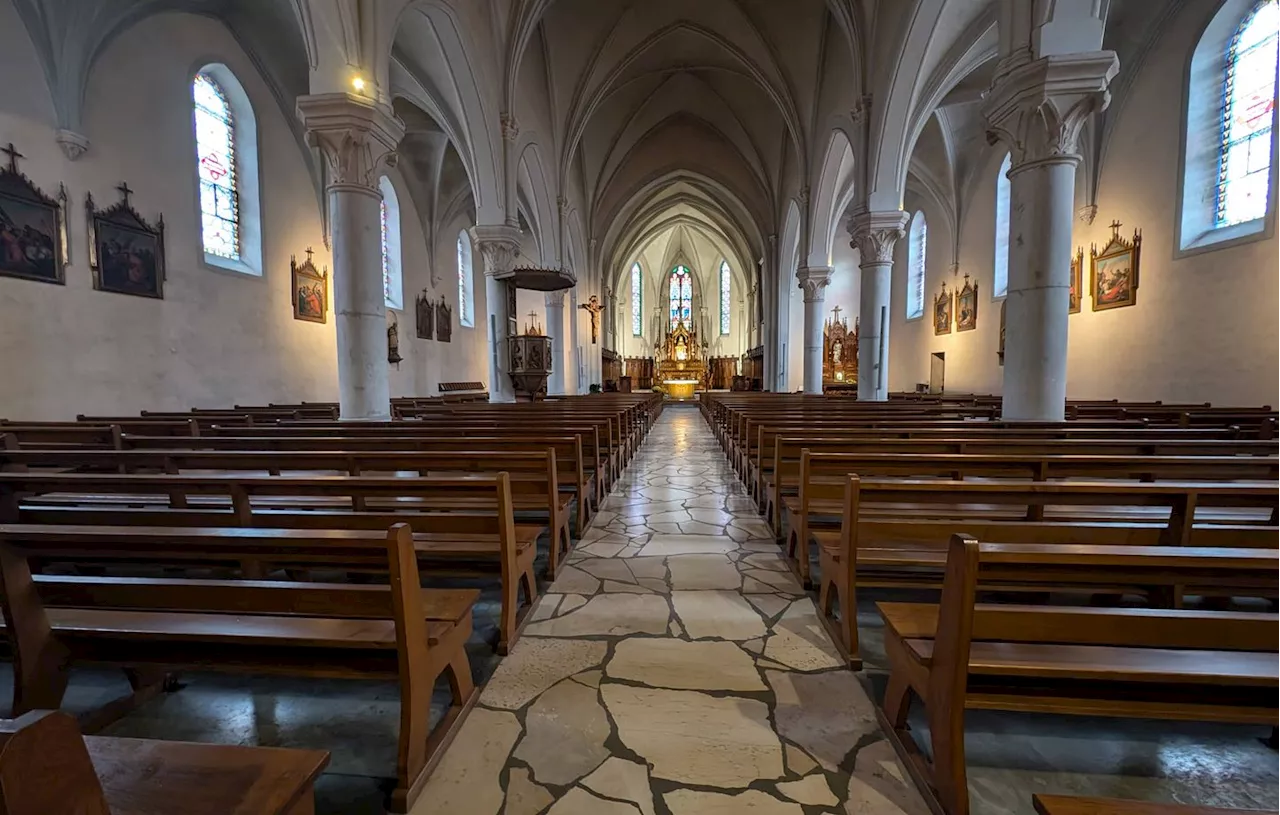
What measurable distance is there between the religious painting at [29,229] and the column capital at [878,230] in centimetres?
1356

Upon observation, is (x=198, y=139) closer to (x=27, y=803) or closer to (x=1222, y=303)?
(x=27, y=803)

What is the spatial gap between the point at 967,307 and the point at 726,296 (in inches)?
824

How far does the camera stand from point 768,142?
20.2m

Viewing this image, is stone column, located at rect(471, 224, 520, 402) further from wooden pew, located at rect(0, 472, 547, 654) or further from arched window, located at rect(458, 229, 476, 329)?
arched window, located at rect(458, 229, 476, 329)

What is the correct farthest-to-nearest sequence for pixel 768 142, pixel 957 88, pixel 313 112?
pixel 768 142 < pixel 957 88 < pixel 313 112

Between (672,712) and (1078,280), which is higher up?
(1078,280)

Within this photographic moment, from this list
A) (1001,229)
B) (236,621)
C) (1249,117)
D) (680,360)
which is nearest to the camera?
(236,621)

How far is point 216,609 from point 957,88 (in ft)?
60.8

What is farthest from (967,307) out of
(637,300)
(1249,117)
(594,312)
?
(637,300)

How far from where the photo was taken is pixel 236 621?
195 cm

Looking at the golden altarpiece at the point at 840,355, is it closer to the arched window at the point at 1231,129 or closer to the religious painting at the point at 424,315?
the arched window at the point at 1231,129

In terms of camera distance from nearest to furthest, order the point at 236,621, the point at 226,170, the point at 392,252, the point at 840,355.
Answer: the point at 236,621, the point at 226,170, the point at 392,252, the point at 840,355

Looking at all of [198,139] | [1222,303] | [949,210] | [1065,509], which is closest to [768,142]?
[949,210]

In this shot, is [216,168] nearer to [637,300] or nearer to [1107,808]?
[1107,808]
